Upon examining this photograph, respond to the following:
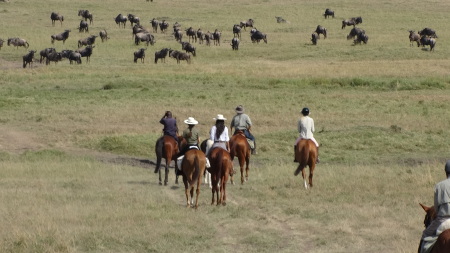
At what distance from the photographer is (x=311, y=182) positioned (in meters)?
21.3

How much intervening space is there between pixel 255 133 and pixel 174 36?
38037 mm

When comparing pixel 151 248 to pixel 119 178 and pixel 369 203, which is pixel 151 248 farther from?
pixel 119 178

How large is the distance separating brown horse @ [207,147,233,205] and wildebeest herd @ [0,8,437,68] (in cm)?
3502

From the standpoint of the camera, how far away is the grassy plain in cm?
1597

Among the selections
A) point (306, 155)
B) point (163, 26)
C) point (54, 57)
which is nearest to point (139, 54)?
point (54, 57)

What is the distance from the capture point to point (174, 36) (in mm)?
68812

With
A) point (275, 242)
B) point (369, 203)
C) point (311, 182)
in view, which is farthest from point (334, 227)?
point (311, 182)

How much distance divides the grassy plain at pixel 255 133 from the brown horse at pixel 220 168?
1.57 ft

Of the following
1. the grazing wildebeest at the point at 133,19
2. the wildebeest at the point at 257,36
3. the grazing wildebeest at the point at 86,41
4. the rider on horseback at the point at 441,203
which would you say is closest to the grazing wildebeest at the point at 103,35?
the grazing wildebeest at the point at 86,41

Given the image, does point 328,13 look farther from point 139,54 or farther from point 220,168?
point 220,168

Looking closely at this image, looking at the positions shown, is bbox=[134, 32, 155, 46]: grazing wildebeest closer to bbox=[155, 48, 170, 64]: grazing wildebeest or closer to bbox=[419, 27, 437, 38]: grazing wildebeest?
bbox=[155, 48, 170, 64]: grazing wildebeest

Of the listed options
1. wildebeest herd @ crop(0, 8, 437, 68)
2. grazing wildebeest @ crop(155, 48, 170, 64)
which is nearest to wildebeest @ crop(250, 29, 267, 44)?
wildebeest herd @ crop(0, 8, 437, 68)

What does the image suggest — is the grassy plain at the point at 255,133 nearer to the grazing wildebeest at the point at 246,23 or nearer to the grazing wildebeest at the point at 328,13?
the grazing wildebeest at the point at 246,23

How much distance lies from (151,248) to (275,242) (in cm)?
219
